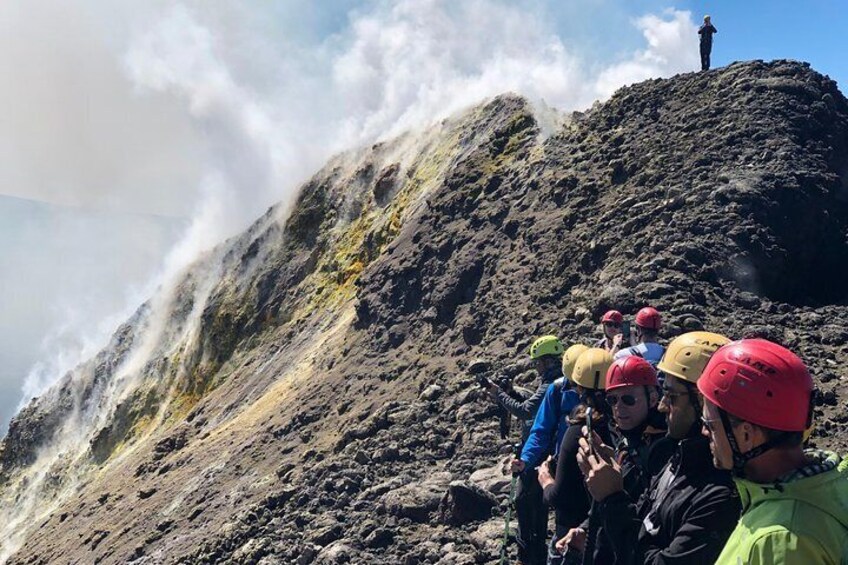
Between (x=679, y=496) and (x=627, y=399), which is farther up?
(x=627, y=399)

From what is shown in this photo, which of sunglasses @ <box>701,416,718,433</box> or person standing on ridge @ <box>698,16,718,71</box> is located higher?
person standing on ridge @ <box>698,16,718,71</box>

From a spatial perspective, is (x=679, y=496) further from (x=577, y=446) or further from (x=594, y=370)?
(x=594, y=370)

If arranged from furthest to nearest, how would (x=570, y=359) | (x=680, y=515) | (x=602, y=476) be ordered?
(x=570, y=359) → (x=602, y=476) → (x=680, y=515)

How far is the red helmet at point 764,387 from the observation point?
3154 mm

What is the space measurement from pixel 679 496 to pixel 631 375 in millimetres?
1096

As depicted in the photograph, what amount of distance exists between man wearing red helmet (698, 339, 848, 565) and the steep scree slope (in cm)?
672

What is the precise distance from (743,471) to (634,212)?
52.0 feet

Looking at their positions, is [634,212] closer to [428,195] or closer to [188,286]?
[428,195]

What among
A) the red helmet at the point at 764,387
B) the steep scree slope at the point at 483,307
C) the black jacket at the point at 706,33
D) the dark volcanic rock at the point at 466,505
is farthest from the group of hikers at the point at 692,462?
the black jacket at the point at 706,33

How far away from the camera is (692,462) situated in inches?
160

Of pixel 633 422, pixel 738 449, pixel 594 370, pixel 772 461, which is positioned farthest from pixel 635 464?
pixel 772 461

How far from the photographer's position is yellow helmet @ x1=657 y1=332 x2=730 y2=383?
4500 mm

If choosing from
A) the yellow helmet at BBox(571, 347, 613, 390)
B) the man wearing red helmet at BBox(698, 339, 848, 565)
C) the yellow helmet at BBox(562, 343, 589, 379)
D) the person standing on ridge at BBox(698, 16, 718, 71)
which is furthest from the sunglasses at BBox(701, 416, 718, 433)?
the person standing on ridge at BBox(698, 16, 718, 71)

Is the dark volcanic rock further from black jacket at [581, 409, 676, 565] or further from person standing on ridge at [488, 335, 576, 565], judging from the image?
black jacket at [581, 409, 676, 565]
